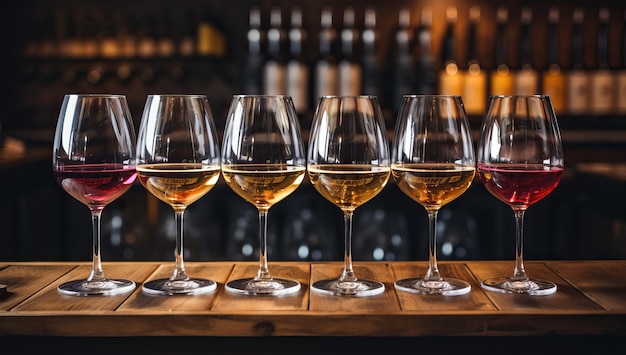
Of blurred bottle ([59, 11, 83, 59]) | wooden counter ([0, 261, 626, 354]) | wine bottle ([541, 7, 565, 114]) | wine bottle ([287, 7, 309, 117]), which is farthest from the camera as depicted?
blurred bottle ([59, 11, 83, 59])

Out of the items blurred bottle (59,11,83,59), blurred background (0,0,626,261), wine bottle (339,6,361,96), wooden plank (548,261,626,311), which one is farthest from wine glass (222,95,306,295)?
blurred bottle (59,11,83,59)

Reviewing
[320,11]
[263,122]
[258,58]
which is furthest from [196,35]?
[263,122]

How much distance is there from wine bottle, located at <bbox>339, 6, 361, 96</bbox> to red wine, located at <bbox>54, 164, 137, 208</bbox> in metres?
3.48

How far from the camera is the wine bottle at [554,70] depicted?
4.58m

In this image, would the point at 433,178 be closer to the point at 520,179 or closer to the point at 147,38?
the point at 520,179

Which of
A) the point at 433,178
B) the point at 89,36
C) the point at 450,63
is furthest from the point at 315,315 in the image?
the point at 89,36

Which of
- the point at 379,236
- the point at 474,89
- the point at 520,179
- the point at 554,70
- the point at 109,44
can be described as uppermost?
the point at 109,44

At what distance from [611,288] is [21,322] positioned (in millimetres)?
657

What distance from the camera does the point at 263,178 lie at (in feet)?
3.23

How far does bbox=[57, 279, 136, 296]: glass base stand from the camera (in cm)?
97

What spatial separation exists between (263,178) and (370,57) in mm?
3715

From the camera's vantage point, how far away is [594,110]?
4.58m

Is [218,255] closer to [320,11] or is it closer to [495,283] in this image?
[495,283]

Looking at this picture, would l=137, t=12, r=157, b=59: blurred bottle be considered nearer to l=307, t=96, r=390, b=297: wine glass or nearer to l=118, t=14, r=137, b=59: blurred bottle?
l=118, t=14, r=137, b=59: blurred bottle
